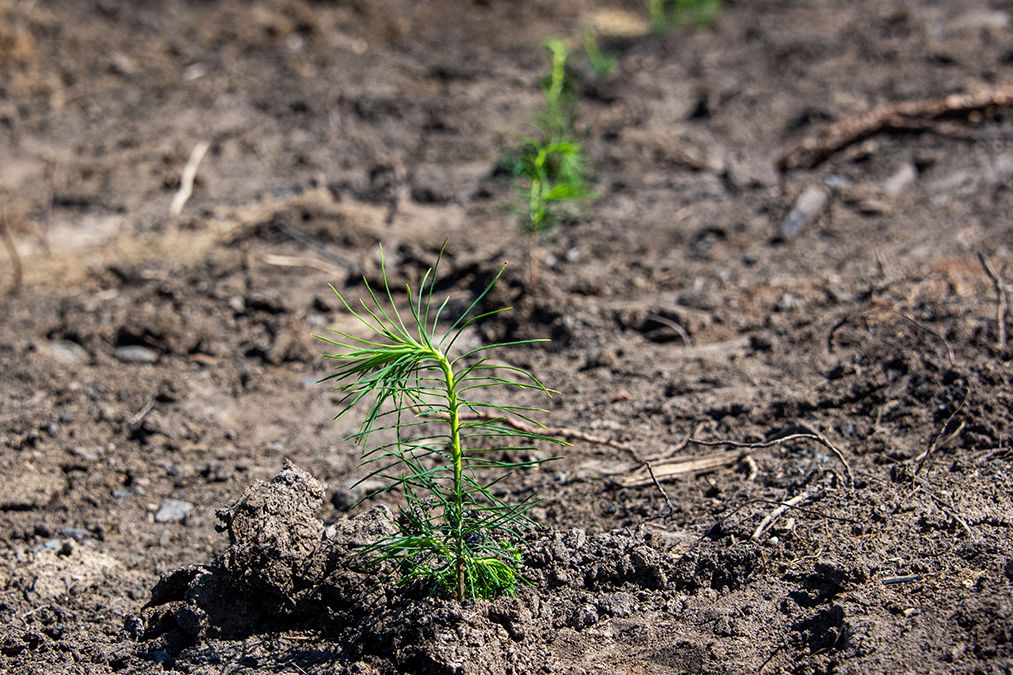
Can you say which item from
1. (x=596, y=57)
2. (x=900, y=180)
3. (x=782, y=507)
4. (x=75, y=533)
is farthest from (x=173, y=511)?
(x=596, y=57)

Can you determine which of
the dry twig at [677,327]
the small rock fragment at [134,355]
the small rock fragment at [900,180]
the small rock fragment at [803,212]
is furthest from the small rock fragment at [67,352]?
the small rock fragment at [900,180]

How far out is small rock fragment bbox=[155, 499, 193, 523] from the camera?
3572 mm

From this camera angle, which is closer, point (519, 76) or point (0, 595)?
point (0, 595)

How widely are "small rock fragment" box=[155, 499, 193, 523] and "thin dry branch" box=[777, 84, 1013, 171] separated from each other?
3924 mm

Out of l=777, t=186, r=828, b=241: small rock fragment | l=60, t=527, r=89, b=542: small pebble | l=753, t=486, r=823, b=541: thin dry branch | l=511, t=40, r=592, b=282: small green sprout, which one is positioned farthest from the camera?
l=777, t=186, r=828, b=241: small rock fragment

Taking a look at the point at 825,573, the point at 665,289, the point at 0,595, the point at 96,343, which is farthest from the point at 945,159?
the point at 0,595

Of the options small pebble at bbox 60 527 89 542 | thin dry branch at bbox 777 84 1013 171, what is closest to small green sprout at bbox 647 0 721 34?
thin dry branch at bbox 777 84 1013 171

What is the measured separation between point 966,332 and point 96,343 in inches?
148

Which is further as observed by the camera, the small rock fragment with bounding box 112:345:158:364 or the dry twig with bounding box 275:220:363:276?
the dry twig with bounding box 275:220:363:276

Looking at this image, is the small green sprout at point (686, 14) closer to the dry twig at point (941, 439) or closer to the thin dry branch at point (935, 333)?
the thin dry branch at point (935, 333)

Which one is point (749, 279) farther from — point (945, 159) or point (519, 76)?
point (519, 76)

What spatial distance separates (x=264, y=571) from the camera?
2.78 m

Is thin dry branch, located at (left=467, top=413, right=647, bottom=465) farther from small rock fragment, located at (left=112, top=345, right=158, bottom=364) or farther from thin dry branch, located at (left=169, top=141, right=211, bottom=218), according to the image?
thin dry branch, located at (left=169, top=141, right=211, bottom=218)

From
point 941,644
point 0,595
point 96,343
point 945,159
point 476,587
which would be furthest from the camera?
point 945,159
